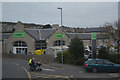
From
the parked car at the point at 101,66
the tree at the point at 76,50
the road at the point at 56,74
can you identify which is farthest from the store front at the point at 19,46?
the parked car at the point at 101,66

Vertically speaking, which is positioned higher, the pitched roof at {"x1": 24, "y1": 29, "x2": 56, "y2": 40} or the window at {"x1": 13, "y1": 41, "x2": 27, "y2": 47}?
the pitched roof at {"x1": 24, "y1": 29, "x2": 56, "y2": 40}

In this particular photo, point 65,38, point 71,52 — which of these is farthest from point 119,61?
point 65,38

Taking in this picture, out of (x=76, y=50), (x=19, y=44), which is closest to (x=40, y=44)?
(x=19, y=44)

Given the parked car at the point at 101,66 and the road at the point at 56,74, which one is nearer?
the road at the point at 56,74

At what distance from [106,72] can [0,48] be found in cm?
Result: 3457

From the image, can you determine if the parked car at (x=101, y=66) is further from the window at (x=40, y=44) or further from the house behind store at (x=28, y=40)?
the window at (x=40, y=44)

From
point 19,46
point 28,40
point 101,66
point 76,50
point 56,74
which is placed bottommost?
point 56,74

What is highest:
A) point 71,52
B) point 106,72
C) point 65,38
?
point 65,38

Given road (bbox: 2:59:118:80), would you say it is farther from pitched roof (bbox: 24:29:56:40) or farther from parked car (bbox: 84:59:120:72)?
pitched roof (bbox: 24:29:56:40)

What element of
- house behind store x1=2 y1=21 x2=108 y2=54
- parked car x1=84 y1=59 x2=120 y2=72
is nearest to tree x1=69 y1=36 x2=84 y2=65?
parked car x1=84 y1=59 x2=120 y2=72

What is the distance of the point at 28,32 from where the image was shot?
44.2 metres

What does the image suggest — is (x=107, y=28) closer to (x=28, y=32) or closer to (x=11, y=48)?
(x=28, y=32)

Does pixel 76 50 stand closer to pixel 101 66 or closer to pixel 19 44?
pixel 101 66

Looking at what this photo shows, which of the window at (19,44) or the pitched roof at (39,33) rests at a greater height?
the pitched roof at (39,33)
